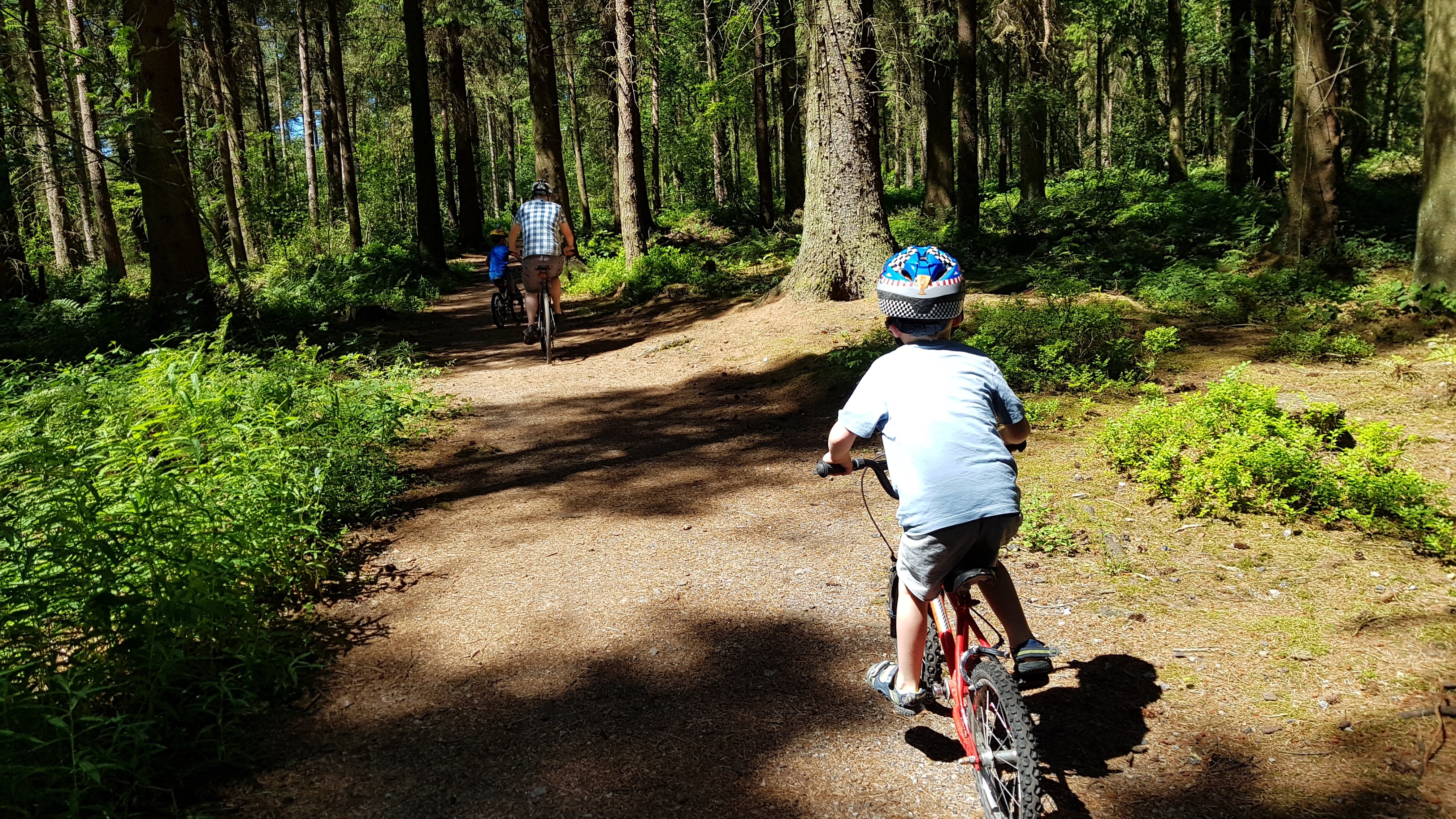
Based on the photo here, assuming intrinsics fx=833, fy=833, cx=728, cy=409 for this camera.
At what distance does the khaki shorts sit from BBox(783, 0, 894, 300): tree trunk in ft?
11.3

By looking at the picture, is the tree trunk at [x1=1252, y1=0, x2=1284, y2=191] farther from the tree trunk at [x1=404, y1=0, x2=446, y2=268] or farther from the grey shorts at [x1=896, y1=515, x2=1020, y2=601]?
the tree trunk at [x1=404, y1=0, x2=446, y2=268]

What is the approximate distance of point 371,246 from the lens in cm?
2420

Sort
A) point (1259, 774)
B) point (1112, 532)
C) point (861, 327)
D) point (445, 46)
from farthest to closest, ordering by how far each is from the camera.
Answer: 1. point (445, 46)
2. point (861, 327)
3. point (1112, 532)
4. point (1259, 774)

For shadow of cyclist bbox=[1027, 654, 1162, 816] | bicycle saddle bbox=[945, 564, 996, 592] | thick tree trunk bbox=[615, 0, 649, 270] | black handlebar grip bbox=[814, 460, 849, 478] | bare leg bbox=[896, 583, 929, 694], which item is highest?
thick tree trunk bbox=[615, 0, 649, 270]

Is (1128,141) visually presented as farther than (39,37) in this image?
Yes

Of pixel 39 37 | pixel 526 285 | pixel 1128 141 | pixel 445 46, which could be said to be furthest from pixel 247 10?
pixel 1128 141

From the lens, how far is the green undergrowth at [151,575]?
3.10m

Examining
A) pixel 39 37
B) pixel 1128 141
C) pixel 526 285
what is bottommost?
pixel 526 285

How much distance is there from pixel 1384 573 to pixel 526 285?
9834 millimetres

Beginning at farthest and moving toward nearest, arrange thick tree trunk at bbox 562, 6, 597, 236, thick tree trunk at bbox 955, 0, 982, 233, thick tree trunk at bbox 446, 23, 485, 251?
thick tree trunk at bbox 562, 6, 597, 236 → thick tree trunk at bbox 446, 23, 485, 251 → thick tree trunk at bbox 955, 0, 982, 233

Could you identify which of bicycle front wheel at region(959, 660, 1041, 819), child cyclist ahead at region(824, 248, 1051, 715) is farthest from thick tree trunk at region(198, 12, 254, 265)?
bicycle front wheel at region(959, 660, 1041, 819)

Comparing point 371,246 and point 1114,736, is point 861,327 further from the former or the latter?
point 371,246

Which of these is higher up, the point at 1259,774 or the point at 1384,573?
the point at 1384,573

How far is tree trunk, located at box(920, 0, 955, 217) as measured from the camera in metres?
18.6
